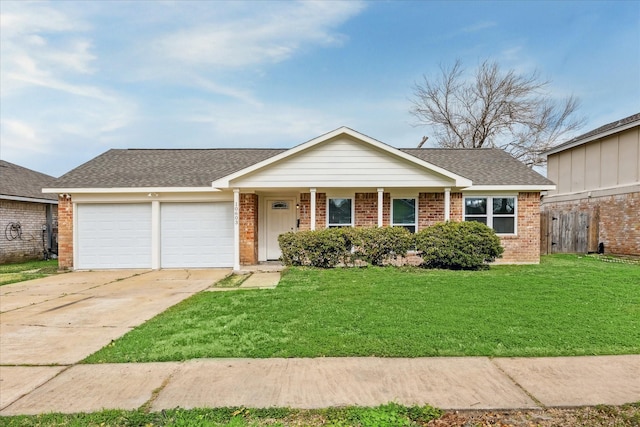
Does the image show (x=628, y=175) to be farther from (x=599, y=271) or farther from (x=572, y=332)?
(x=572, y=332)

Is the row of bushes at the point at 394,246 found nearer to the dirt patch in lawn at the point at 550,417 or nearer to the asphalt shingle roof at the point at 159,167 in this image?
the asphalt shingle roof at the point at 159,167

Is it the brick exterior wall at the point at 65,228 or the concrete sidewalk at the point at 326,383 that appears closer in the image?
the concrete sidewalk at the point at 326,383

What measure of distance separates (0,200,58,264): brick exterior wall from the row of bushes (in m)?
12.1

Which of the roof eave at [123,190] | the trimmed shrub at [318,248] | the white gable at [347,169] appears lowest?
the trimmed shrub at [318,248]

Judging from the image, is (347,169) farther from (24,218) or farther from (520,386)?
(24,218)

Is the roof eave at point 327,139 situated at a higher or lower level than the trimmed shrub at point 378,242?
higher

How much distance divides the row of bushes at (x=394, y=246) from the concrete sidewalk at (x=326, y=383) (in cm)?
655

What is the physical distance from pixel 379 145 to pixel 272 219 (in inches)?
185

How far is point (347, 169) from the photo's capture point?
11.4 m

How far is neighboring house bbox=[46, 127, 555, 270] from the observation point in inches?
446

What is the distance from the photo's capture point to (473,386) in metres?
3.21

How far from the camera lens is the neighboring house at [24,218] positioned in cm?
1464

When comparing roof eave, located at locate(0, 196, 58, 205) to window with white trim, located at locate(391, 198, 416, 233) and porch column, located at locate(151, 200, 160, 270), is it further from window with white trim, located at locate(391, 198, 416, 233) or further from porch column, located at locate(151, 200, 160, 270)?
window with white trim, located at locate(391, 198, 416, 233)

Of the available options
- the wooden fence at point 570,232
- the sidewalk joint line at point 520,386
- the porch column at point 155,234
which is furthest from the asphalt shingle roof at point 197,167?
the sidewalk joint line at point 520,386
